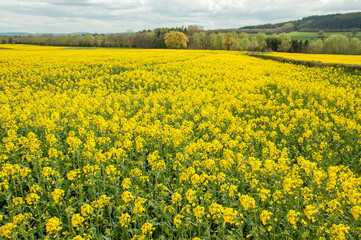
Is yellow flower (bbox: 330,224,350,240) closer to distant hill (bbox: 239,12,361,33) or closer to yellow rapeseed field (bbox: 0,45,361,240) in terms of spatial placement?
yellow rapeseed field (bbox: 0,45,361,240)

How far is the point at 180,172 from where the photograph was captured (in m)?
5.73

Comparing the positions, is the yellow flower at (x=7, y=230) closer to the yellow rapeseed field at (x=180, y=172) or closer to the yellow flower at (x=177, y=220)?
the yellow rapeseed field at (x=180, y=172)

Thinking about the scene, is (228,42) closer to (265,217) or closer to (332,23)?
(265,217)

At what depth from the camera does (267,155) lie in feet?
23.1

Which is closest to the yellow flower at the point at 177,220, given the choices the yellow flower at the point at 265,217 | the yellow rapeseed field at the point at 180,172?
the yellow rapeseed field at the point at 180,172

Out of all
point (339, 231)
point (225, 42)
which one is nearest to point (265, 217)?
point (339, 231)

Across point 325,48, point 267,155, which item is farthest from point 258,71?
point 325,48

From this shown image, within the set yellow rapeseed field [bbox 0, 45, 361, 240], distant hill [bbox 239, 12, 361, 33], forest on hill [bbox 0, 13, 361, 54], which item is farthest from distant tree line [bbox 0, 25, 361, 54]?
distant hill [bbox 239, 12, 361, 33]

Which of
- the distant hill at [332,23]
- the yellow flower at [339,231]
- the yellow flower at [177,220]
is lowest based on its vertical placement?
the yellow flower at [339,231]

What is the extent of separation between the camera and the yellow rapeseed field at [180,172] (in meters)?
3.99

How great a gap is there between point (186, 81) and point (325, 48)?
2588 inches

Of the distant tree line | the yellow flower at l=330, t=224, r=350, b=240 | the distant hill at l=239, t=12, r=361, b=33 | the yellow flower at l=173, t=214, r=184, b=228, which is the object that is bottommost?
the yellow flower at l=330, t=224, r=350, b=240

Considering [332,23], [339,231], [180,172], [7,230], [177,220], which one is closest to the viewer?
[7,230]

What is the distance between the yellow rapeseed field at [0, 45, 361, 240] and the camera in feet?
13.1
